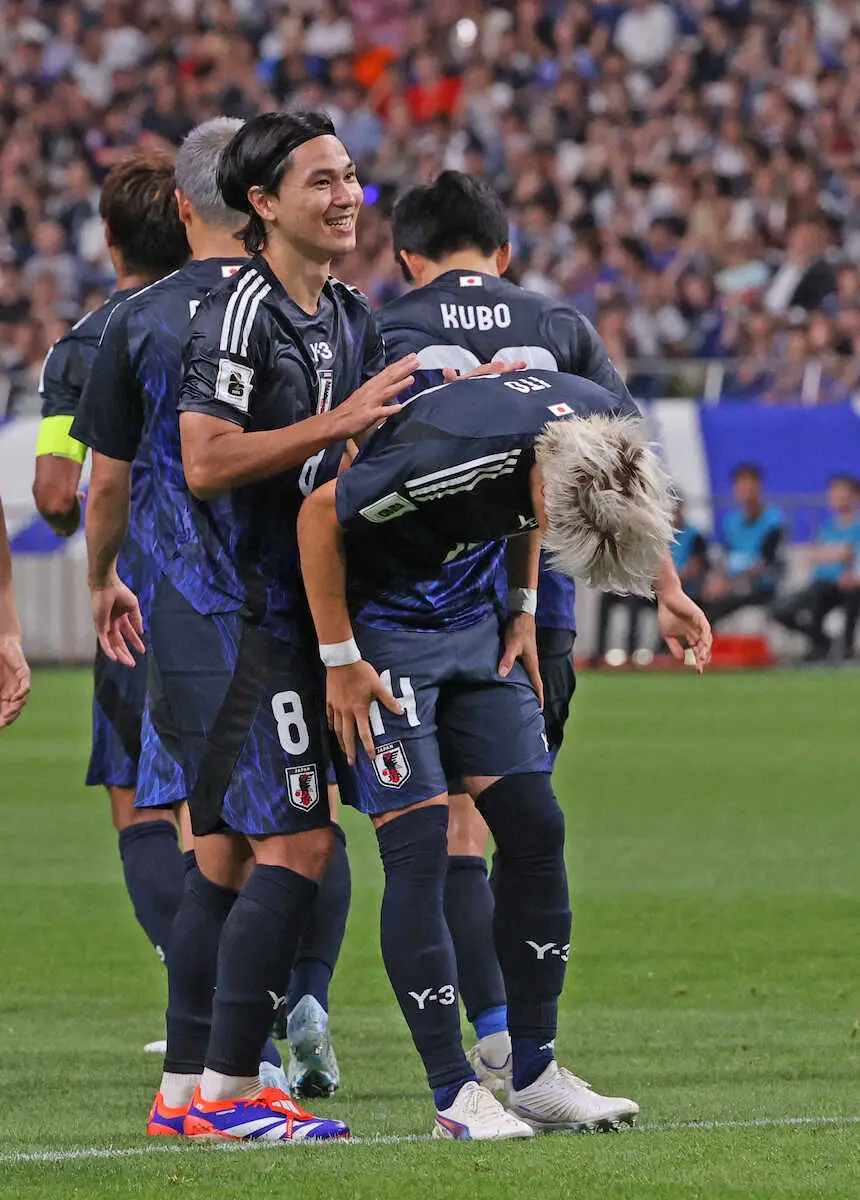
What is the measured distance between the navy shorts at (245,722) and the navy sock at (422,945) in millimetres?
220

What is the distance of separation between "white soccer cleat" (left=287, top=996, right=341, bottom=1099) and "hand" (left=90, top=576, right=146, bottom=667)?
1.05 meters

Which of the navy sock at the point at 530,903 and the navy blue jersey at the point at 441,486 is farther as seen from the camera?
the navy sock at the point at 530,903

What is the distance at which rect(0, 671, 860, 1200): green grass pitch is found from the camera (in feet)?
14.6

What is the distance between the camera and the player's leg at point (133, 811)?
652 cm

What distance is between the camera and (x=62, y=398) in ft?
22.2

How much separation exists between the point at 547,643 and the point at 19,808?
6221 millimetres

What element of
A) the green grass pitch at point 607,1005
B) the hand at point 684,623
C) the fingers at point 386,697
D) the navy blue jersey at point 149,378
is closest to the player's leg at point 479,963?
the green grass pitch at point 607,1005

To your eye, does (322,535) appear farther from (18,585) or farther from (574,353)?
(18,585)

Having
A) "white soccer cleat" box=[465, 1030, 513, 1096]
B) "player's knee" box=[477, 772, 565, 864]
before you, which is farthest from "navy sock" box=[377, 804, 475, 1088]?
"white soccer cleat" box=[465, 1030, 513, 1096]

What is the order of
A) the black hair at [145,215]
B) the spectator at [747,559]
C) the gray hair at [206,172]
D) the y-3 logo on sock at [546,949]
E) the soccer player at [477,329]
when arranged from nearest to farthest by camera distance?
the y-3 logo on sock at [546,949] → the gray hair at [206,172] → the soccer player at [477,329] → the black hair at [145,215] → the spectator at [747,559]

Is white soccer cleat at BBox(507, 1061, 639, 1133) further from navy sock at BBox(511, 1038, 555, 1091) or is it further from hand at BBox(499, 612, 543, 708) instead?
hand at BBox(499, 612, 543, 708)

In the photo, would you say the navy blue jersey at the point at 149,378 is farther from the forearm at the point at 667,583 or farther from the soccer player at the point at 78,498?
the forearm at the point at 667,583

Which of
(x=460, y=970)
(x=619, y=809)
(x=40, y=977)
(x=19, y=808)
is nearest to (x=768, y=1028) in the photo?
(x=460, y=970)

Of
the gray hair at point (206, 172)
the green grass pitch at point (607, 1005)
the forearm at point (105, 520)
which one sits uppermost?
the gray hair at point (206, 172)
